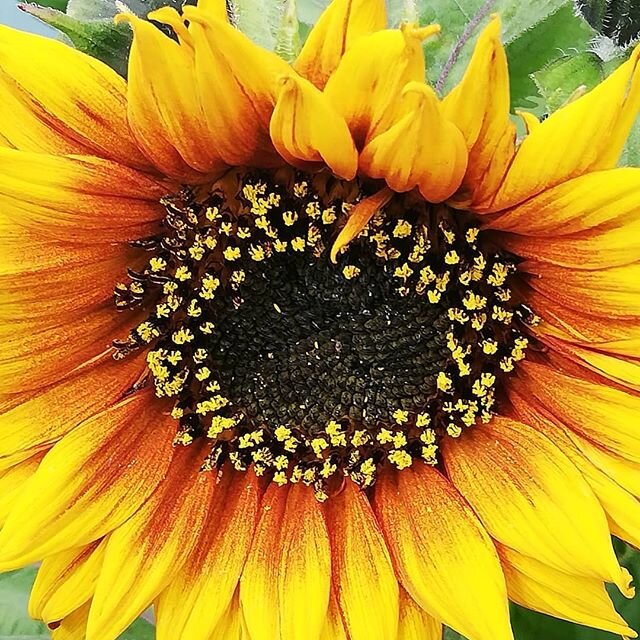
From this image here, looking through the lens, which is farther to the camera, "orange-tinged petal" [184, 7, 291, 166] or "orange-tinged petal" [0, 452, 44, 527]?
"orange-tinged petal" [0, 452, 44, 527]

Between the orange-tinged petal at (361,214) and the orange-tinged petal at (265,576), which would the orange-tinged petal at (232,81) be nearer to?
the orange-tinged petal at (361,214)

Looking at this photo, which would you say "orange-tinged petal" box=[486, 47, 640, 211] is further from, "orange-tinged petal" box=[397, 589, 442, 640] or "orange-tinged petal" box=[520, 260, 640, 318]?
"orange-tinged petal" box=[397, 589, 442, 640]

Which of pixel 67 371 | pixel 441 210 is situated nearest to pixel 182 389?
pixel 67 371

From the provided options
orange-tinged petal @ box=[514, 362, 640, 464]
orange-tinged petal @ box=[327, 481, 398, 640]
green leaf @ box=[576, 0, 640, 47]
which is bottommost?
orange-tinged petal @ box=[327, 481, 398, 640]

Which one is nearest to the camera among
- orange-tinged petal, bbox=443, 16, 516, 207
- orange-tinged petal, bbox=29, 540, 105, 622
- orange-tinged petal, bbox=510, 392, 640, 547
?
orange-tinged petal, bbox=443, 16, 516, 207

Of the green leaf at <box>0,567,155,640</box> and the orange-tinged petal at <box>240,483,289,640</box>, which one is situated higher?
the orange-tinged petal at <box>240,483,289,640</box>

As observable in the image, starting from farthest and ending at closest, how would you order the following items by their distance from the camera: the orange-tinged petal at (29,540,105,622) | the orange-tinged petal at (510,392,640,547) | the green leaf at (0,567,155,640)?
1. the green leaf at (0,567,155,640)
2. the orange-tinged petal at (29,540,105,622)
3. the orange-tinged petal at (510,392,640,547)

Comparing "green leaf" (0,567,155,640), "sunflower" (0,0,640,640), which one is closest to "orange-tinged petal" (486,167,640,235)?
"sunflower" (0,0,640,640)
